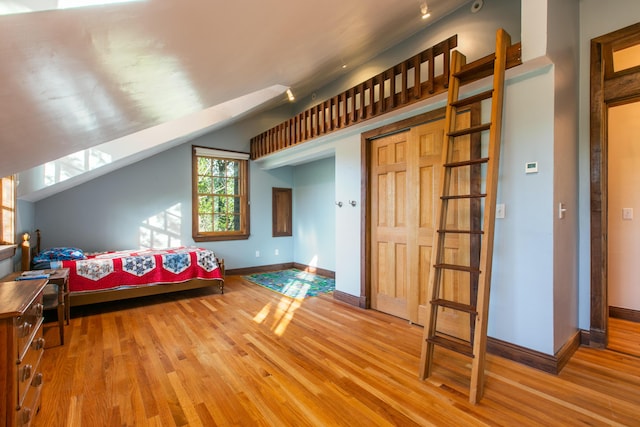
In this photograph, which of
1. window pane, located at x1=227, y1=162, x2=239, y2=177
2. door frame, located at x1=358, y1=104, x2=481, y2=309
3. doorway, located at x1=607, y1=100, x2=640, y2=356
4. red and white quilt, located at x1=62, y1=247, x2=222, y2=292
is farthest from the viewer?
window pane, located at x1=227, y1=162, x2=239, y2=177

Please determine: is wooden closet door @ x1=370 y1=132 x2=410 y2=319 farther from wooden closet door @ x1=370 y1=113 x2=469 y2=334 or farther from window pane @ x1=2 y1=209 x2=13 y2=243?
window pane @ x1=2 y1=209 x2=13 y2=243

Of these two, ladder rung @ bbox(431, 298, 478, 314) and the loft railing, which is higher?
the loft railing

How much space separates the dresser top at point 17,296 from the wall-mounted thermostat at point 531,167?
3.12m

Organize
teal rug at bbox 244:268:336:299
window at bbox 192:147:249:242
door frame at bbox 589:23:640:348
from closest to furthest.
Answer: door frame at bbox 589:23:640:348
teal rug at bbox 244:268:336:299
window at bbox 192:147:249:242

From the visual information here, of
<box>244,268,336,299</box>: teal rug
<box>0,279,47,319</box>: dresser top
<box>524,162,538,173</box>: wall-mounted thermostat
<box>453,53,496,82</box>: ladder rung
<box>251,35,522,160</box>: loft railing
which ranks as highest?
<box>251,35,522,160</box>: loft railing

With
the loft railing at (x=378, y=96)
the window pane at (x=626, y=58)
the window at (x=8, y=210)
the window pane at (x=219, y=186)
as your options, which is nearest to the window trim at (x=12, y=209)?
the window at (x=8, y=210)

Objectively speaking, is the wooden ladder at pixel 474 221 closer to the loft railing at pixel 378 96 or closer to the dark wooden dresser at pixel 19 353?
the loft railing at pixel 378 96

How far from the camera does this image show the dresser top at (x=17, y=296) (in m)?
1.23

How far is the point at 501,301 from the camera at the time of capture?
2.38 m

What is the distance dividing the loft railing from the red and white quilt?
2.21 m

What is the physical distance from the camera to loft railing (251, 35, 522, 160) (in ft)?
8.38

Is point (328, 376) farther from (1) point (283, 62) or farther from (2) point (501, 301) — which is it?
(1) point (283, 62)

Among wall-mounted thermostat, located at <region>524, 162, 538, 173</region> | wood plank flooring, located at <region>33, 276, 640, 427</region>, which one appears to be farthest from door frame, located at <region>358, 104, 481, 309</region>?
wall-mounted thermostat, located at <region>524, 162, 538, 173</region>

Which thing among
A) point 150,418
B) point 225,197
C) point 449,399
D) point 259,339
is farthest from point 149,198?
point 449,399
